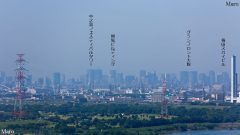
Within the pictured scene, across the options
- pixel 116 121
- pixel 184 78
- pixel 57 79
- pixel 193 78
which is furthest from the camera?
pixel 57 79

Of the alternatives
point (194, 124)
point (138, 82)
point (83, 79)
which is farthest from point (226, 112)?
point (83, 79)

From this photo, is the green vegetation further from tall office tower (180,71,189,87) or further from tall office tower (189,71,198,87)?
tall office tower (180,71,189,87)

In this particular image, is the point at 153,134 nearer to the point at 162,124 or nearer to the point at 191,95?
the point at 162,124

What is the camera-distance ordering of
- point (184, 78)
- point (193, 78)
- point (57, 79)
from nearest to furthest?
point (193, 78) < point (184, 78) < point (57, 79)

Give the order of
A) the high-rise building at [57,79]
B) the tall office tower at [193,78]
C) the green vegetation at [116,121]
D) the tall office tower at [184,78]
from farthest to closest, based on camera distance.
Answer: the high-rise building at [57,79], the tall office tower at [184,78], the tall office tower at [193,78], the green vegetation at [116,121]

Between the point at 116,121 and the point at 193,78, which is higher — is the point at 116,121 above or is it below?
below

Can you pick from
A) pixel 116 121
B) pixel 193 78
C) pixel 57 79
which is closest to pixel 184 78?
pixel 193 78

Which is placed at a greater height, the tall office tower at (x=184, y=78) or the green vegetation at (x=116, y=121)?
the tall office tower at (x=184, y=78)

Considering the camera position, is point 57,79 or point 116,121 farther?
point 57,79

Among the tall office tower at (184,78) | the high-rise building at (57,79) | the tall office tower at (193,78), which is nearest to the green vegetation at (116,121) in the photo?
the tall office tower at (193,78)

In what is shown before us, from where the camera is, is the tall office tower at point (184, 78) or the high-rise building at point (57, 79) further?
the high-rise building at point (57, 79)

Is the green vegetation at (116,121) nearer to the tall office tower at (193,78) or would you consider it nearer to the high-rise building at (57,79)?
the tall office tower at (193,78)

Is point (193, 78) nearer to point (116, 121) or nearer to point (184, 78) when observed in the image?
point (184, 78)
